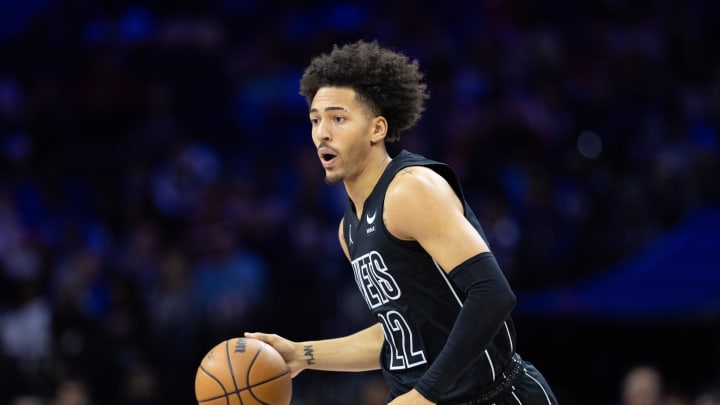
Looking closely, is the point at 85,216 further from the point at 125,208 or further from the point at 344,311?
the point at 344,311

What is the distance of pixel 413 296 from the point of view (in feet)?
14.3

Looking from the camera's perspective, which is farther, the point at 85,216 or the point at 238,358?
the point at 85,216

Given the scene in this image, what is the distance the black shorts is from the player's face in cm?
113

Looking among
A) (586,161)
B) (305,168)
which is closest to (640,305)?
(586,161)

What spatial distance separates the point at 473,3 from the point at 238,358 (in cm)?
1092

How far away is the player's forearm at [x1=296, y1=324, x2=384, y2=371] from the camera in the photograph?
4992 mm

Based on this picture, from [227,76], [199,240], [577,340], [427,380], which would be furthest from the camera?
[227,76]

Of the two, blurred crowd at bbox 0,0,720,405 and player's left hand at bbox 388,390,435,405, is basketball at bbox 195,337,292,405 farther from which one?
blurred crowd at bbox 0,0,720,405

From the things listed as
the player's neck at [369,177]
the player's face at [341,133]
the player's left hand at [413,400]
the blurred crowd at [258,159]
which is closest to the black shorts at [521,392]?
the player's left hand at [413,400]

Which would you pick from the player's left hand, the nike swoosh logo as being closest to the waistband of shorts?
the player's left hand

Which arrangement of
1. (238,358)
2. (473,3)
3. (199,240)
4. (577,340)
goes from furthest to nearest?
(473,3), (199,240), (577,340), (238,358)

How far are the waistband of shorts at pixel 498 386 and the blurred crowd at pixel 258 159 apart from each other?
14.4 feet

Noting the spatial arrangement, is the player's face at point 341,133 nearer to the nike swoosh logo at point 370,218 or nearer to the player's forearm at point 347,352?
the nike swoosh logo at point 370,218

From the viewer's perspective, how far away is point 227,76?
1342 centimetres
